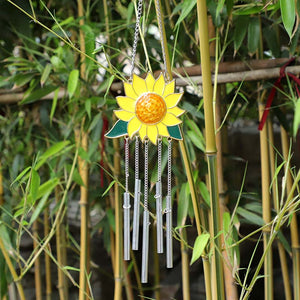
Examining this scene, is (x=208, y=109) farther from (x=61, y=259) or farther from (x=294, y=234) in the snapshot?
(x=61, y=259)

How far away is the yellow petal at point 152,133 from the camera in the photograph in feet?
1.64

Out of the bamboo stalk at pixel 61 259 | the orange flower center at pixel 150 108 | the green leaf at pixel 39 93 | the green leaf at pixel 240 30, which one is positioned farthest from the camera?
the bamboo stalk at pixel 61 259

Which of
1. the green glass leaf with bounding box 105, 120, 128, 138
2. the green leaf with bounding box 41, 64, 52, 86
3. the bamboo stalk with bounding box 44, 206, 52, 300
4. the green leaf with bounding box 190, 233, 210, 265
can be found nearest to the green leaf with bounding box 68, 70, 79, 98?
the green leaf with bounding box 41, 64, 52, 86

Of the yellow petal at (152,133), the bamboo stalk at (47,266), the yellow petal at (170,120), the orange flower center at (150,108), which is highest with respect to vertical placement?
the orange flower center at (150,108)

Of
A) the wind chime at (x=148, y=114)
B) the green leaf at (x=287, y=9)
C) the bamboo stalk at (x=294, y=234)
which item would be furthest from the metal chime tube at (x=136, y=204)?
the bamboo stalk at (x=294, y=234)

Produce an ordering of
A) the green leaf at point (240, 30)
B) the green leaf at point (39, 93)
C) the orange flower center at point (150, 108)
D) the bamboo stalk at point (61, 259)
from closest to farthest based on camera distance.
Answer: the orange flower center at point (150, 108) < the green leaf at point (240, 30) < the green leaf at point (39, 93) < the bamboo stalk at point (61, 259)

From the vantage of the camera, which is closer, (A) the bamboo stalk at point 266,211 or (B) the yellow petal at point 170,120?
(B) the yellow petal at point 170,120

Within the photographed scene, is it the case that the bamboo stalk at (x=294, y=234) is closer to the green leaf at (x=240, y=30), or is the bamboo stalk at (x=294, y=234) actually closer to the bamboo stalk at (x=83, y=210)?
the green leaf at (x=240, y=30)

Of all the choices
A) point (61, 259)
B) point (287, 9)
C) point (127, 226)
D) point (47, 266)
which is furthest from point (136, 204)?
point (47, 266)

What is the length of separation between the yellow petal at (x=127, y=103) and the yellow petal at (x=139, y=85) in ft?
0.04

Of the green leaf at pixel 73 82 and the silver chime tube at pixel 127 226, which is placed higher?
the green leaf at pixel 73 82

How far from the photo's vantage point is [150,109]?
49 cm

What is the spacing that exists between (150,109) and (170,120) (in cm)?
3

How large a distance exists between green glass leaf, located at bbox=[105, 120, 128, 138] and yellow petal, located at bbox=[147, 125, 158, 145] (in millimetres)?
30
